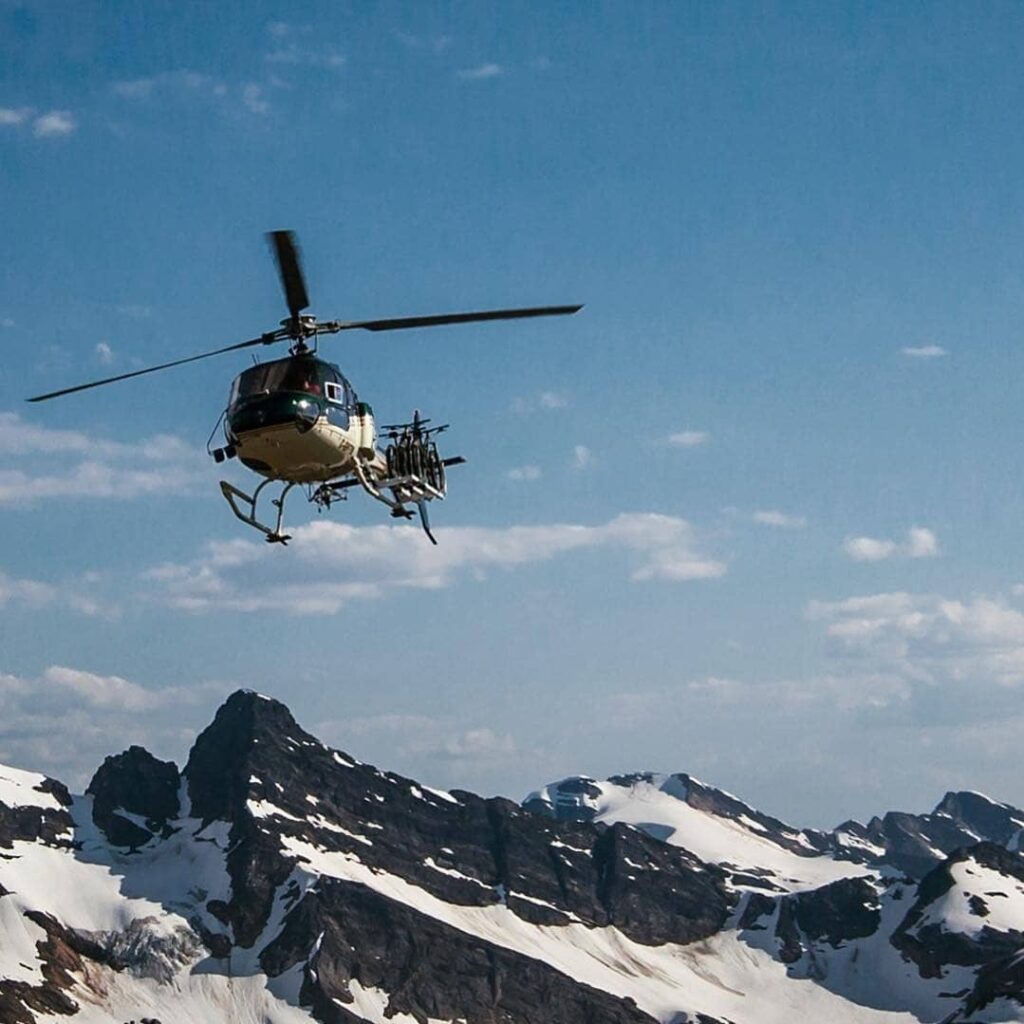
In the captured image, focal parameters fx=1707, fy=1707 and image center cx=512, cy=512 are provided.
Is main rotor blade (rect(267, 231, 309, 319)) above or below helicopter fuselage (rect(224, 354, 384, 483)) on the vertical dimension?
above

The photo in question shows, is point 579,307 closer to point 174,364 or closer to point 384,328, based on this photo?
point 384,328

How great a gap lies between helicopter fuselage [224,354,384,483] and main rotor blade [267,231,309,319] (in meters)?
1.84

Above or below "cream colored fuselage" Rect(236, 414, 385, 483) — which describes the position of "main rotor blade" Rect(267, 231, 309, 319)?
above

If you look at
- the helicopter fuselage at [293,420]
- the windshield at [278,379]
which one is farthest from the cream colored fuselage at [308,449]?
the windshield at [278,379]

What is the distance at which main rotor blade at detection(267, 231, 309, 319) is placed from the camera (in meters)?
50.0

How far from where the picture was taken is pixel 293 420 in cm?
5231

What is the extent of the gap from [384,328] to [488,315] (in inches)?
142

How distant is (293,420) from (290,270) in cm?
455

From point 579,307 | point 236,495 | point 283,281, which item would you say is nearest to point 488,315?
point 579,307

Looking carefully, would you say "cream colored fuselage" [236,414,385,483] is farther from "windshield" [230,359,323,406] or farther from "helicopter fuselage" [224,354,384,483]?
"windshield" [230,359,323,406]

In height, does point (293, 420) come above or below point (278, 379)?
below

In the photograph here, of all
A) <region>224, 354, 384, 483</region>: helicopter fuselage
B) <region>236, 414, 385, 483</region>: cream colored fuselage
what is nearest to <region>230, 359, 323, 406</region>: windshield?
<region>224, 354, 384, 483</region>: helicopter fuselage

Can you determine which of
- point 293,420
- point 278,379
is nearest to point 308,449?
point 293,420

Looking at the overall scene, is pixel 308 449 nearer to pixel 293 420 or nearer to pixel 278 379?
pixel 293 420
